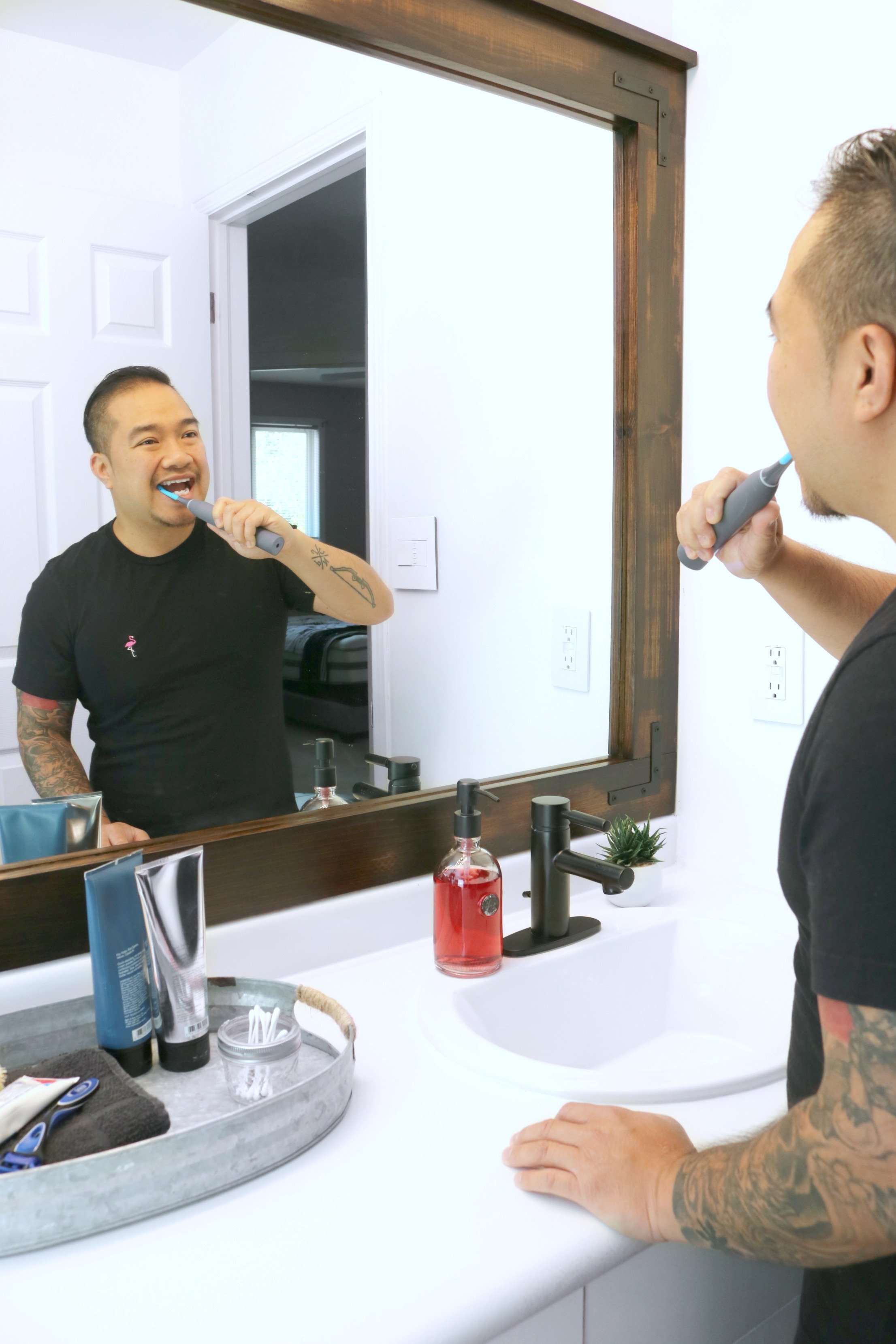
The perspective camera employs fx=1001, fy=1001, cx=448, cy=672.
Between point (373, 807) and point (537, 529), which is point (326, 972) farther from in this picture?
point (537, 529)

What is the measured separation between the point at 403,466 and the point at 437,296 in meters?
0.22

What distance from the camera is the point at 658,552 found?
4.62 ft

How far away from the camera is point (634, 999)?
1.19 meters

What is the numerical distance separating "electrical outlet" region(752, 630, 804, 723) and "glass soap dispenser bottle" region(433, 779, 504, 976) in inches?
18.7

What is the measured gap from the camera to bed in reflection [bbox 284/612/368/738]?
1.13 m

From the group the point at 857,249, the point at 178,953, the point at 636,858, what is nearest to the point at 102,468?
the point at 178,953

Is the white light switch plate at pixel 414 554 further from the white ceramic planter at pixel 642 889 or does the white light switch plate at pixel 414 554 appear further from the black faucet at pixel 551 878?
the white ceramic planter at pixel 642 889

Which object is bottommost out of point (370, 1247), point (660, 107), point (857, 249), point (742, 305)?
point (370, 1247)

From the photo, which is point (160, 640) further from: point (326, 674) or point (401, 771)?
point (401, 771)

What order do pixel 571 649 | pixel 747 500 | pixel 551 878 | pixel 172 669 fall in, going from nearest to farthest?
pixel 747 500, pixel 172 669, pixel 551 878, pixel 571 649

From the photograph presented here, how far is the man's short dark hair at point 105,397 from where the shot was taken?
3.17 feet

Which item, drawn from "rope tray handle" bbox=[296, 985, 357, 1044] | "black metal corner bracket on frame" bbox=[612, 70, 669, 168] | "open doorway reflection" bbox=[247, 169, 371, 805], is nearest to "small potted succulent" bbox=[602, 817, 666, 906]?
"open doorway reflection" bbox=[247, 169, 371, 805]

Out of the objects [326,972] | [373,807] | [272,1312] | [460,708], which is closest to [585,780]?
[460,708]

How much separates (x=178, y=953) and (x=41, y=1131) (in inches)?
6.7
